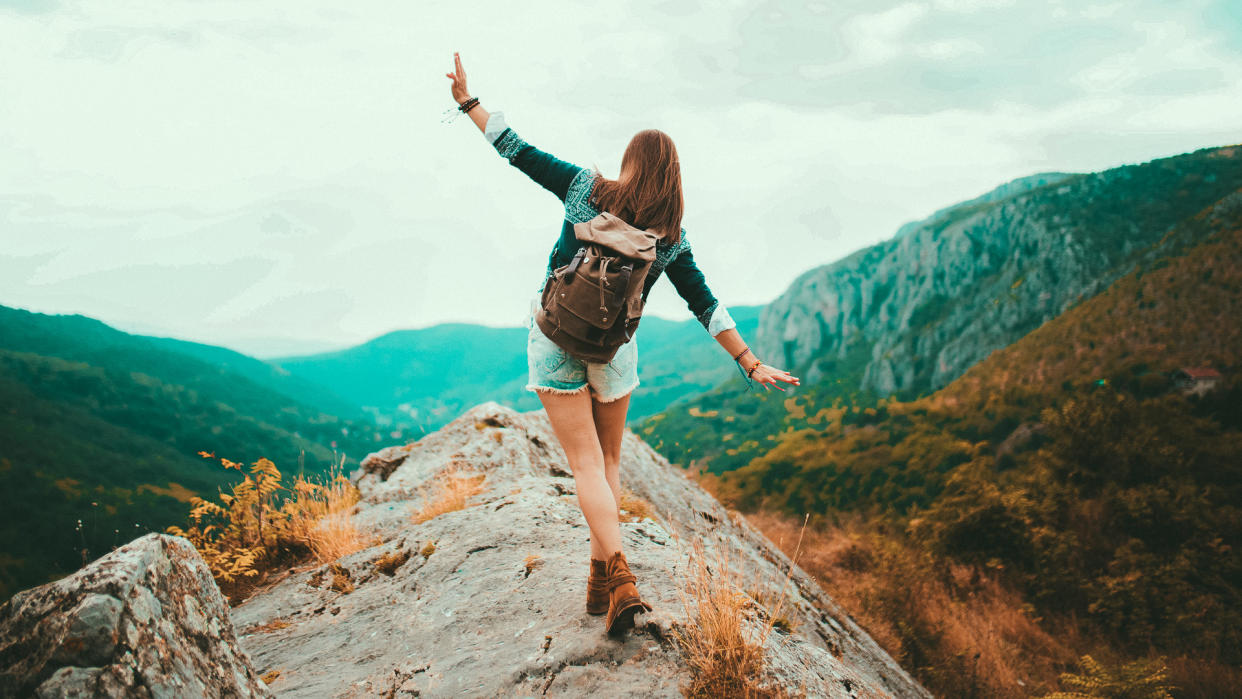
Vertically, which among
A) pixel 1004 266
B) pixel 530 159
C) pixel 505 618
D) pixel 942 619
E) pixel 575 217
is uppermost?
pixel 530 159

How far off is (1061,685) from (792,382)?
312 inches

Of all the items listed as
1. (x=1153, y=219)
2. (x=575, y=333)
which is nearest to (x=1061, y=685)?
(x=575, y=333)

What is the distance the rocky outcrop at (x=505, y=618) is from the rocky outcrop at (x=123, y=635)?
94cm

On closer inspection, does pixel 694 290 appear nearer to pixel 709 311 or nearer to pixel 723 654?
pixel 709 311

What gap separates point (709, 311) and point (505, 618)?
2451 mm

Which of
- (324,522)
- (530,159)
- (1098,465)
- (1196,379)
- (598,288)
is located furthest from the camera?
(1196,379)

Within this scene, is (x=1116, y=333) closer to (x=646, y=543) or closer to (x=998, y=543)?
(x=998, y=543)

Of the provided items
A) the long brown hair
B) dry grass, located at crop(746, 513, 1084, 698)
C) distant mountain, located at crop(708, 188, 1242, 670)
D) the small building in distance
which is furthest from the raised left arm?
the small building in distance

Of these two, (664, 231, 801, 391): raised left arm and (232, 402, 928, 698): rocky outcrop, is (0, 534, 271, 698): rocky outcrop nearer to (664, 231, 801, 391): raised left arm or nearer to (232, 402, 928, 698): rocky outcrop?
(232, 402, 928, 698): rocky outcrop

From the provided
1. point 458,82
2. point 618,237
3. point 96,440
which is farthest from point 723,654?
point 96,440

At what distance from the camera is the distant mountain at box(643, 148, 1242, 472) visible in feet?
344

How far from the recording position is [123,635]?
1.98m

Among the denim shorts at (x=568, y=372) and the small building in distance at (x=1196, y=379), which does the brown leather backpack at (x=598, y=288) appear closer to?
the denim shorts at (x=568, y=372)

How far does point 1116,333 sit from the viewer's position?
2635 inches
